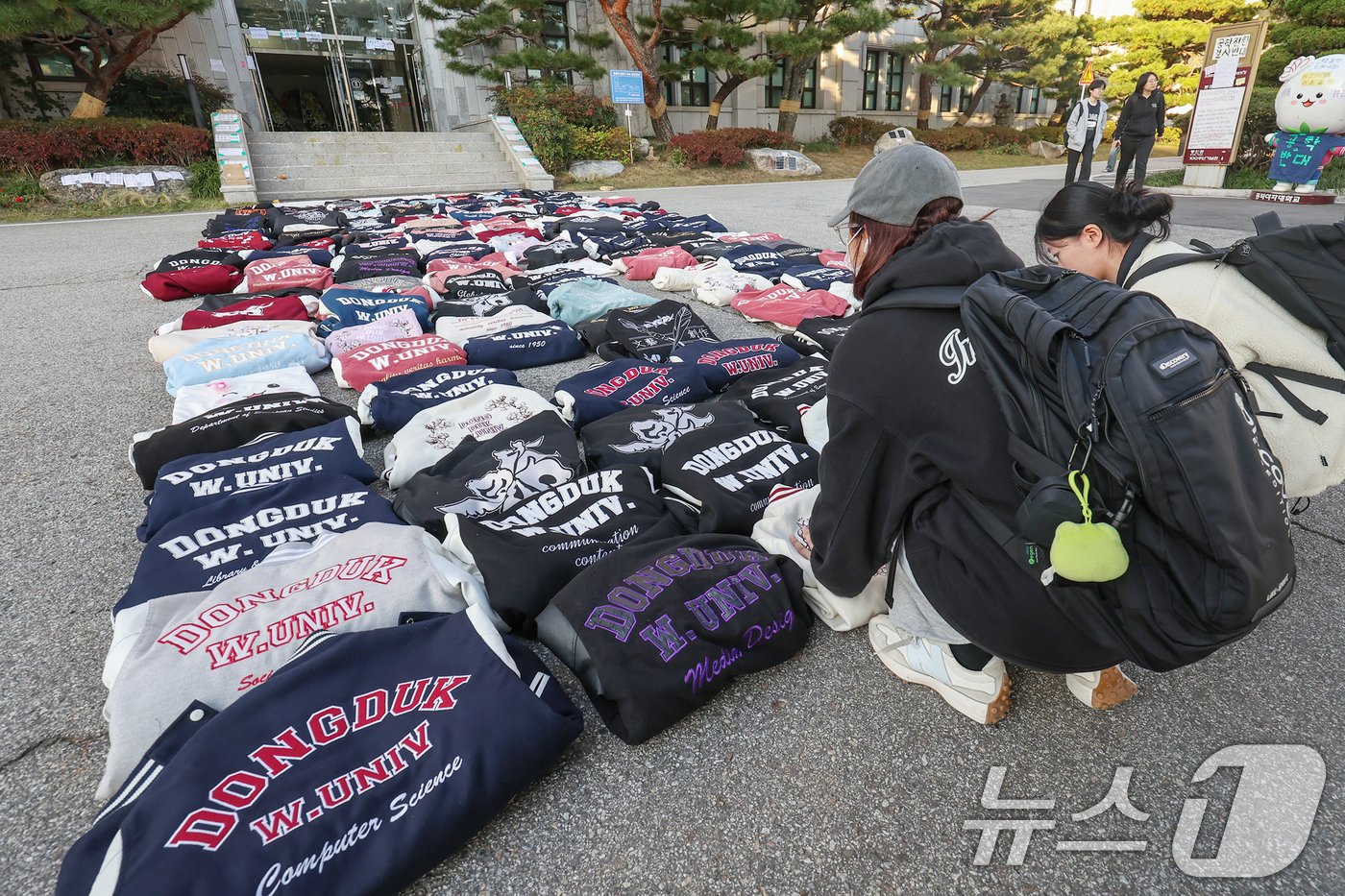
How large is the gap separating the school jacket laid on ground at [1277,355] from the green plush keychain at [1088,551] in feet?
2.64

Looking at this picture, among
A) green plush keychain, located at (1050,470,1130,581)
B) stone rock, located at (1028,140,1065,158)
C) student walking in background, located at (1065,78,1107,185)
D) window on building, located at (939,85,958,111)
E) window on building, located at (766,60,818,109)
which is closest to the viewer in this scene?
green plush keychain, located at (1050,470,1130,581)

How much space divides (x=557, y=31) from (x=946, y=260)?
1817cm

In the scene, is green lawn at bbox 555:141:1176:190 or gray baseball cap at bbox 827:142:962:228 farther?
green lawn at bbox 555:141:1176:190

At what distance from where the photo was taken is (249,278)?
4633 mm

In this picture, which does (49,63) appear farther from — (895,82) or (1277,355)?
(895,82)

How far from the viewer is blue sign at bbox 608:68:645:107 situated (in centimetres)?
1331

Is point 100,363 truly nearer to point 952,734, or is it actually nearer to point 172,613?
point 172,613

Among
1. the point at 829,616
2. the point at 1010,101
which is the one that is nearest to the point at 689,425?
the point at 829,616

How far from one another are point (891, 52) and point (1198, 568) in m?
24.6

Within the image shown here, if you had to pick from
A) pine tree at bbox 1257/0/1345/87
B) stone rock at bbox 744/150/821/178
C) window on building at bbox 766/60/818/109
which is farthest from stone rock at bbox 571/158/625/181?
pine tree at bbox 1257/0/1345/87

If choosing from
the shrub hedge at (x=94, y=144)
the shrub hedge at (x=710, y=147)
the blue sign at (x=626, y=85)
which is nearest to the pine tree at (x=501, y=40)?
the blue sign at (x=626, y=85)

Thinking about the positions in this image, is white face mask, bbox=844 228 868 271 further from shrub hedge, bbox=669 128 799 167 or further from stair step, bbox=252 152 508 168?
shrub hedge, bbox=669 128 799 167

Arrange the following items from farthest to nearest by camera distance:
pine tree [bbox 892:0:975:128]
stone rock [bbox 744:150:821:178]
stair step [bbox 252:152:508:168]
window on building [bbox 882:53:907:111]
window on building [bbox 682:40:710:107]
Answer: window on building [bbox 882:53:907:111]
pine tree [bbox 892:0:975:128]
window on building [bbox 682:40:710:107]
stone rock [bbox 744:150:821:178]
stair step [bbox 252:152:508:168]

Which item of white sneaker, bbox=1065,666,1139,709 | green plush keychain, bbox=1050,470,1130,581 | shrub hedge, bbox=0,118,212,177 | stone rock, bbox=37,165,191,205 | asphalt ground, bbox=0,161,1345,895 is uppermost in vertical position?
shrub hedge, bbox=0,118,212,177
